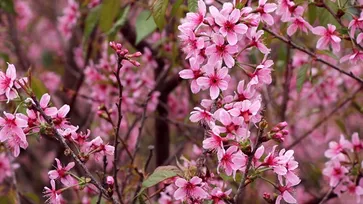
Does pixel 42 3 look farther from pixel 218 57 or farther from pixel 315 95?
pixel 218 57

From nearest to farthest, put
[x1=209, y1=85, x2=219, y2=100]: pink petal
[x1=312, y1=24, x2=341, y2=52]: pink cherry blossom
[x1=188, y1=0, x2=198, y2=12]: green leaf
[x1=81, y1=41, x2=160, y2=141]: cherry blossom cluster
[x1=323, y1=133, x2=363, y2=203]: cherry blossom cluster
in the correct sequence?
1. [x1=209, y1=85, x2=219, y2=100]: pink petal
2. [x1=188, y1=0, x2=198, y2=12]: green leaf
3. [x1=312, y1=24, x2=341, y2=52]: pink cherry blossom
4. [x1=323, y1=133, x2=363, y2=203]: cherry blossom cluster
5. [x1=81, y1=41, x2=160, y2=141]: cherry blossom cluster

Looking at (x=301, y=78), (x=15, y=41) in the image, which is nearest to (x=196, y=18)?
(x=301, y=78)

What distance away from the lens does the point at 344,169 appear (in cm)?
186

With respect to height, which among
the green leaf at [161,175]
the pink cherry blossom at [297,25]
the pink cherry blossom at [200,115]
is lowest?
the green leaf at [161,175]

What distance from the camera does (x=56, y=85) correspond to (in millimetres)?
3559

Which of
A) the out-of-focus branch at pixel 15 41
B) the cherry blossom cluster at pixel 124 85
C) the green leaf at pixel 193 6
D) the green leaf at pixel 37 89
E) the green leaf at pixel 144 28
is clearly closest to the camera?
the green leaf at pixel 193 6

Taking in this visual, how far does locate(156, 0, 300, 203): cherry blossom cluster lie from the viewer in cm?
132

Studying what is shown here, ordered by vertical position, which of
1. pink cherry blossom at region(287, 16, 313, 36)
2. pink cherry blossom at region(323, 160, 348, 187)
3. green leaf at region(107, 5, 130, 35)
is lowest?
pink cherry blossom at region(323, 160, 348, 187)

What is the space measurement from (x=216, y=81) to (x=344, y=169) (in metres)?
0.68

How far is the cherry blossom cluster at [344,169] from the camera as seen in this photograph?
1.85m

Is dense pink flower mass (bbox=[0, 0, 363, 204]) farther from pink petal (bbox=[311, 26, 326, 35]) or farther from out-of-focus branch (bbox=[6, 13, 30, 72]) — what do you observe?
out-of-focus branch (bbox=[6, 13, 30, 72])

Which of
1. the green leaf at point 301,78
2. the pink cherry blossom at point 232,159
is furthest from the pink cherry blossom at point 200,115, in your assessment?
the green leaf at point 301,78

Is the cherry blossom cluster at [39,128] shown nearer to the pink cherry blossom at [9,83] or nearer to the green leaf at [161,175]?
the pink cherry blossom at [9,83]

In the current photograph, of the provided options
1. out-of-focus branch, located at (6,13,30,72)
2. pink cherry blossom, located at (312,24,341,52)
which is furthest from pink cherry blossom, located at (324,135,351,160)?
→ out-of-focus branch, located at (6,13,30,72)
